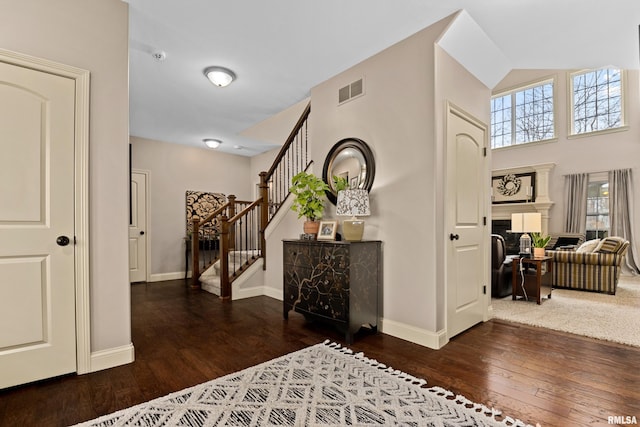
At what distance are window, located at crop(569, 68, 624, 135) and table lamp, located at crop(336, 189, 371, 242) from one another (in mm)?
7300

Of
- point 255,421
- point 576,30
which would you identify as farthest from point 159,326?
point 576,30

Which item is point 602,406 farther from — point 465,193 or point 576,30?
point 576,30

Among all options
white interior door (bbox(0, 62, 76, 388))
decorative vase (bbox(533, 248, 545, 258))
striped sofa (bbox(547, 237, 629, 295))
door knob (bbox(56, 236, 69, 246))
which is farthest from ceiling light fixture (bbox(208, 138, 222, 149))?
striped sofa (bbox(547, 237, 629, 295))

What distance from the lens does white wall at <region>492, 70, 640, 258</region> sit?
656 centimetres

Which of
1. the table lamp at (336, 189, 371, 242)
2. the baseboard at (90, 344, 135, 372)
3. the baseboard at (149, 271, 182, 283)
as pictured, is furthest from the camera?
the baseboard at (149, 271, 182, 283)

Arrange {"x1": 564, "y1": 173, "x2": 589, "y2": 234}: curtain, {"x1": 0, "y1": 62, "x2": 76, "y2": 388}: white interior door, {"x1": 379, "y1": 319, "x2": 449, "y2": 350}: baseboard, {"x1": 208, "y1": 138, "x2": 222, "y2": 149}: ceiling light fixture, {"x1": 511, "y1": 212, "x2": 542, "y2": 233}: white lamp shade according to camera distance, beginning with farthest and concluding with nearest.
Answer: {"x1": 564, "y1": 173, "x2": 589, "y2": 234}: curtain → {"x1": 208, "y1": 138, "x2": 222, "y2": 149}: ceiling light fixture → {"x1": 511, "y1": 212, "x2": 542, "y2": 233}: white lamp shade → {"x1": 379, "y1": 319, "x2": 449, "y2": 350}: baseboard → {"x1": 0, "y1": 62, "x2": 76, "y2": 388}: white interior door

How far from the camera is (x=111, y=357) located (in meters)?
2.26

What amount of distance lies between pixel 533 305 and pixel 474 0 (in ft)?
11.8

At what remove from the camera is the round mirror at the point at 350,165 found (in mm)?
3172

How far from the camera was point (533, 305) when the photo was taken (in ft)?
13.1

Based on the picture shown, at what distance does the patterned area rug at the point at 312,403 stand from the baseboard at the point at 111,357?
0.69 m

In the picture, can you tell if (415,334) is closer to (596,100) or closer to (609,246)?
(609,246)

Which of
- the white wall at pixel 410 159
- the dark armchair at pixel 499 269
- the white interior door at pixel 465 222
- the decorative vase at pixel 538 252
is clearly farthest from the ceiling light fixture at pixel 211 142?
the decorative vase at pixel 538 252

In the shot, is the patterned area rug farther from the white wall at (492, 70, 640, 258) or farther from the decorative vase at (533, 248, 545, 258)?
the white wall at (492, 70, 640, 258)
